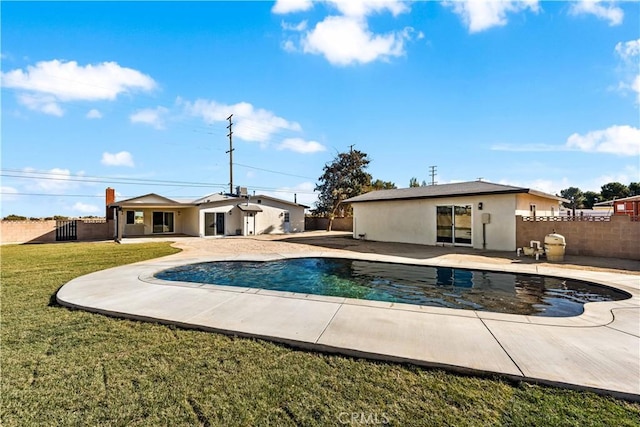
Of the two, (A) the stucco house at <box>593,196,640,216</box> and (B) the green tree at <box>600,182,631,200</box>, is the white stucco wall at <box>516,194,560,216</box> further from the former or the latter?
(B) the green tree at <box>600,182,631,200</box>

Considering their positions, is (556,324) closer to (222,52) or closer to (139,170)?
(222,52)

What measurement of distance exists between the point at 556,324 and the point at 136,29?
16.6 meters

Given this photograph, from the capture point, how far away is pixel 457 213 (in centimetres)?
1447

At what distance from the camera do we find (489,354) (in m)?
3.27

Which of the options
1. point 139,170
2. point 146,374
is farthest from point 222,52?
point 139,170

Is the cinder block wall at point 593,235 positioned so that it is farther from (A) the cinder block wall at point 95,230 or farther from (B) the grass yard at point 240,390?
A: (A) the cinder block wall at point 95,230

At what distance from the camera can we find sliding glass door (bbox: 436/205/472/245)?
14125 millimetres

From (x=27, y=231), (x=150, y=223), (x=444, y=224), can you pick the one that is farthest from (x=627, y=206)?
(x=27, y=231)

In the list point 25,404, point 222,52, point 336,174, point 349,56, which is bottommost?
point 25,404

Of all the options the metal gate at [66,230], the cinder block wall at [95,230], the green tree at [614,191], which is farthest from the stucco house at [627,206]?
the metal gate at [66,230]

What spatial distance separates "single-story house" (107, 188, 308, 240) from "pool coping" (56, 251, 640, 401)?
52.7ft

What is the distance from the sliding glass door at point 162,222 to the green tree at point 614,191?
180ft

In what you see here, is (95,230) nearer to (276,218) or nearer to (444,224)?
(276,218)

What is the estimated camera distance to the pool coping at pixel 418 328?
9.87 ft
